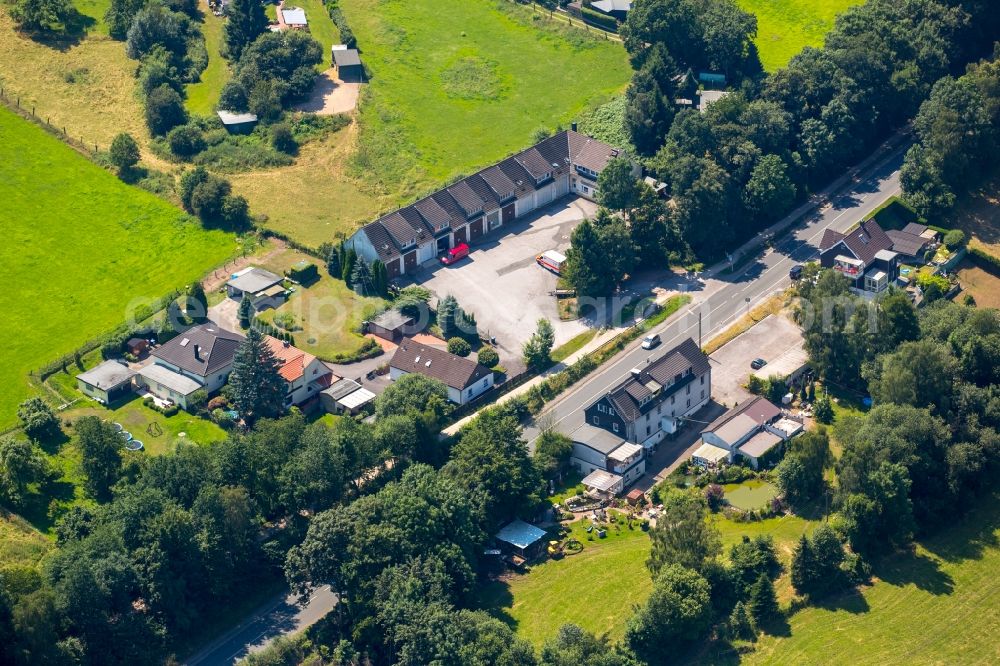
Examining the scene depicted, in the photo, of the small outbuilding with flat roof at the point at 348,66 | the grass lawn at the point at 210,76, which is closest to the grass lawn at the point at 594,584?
the small outbuilding with flat roof at the point at 348,66

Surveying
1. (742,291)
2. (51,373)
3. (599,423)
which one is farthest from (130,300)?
(742,291)

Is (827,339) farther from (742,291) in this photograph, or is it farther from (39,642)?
(39,642)

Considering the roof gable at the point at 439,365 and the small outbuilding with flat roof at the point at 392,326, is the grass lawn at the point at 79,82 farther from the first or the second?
A: the roof gable at the point at 439,365

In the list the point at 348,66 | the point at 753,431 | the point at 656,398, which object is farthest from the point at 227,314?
the point at 753,431

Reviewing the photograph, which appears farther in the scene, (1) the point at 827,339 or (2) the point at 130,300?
(2) the point at 130,300

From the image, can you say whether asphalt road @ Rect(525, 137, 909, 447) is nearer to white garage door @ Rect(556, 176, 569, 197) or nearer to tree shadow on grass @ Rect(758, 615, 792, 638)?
white garage door @ Rect(556, 176, 569, 197)

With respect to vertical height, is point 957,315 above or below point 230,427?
above

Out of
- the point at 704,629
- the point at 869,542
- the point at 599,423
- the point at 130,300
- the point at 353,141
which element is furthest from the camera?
the point at 353,141
